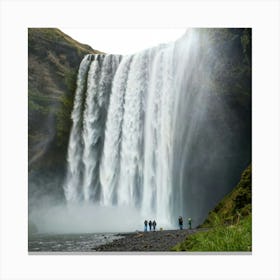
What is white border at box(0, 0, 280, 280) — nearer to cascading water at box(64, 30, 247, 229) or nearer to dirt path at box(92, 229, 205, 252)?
dirt path at box(92, 229, 205, 252)

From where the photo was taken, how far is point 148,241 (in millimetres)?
9086

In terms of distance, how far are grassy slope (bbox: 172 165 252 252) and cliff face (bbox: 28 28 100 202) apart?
360 cm

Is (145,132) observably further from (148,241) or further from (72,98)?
(148,241)

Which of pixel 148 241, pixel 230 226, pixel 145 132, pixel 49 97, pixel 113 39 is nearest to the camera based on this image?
pixel 230 226

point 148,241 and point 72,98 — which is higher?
point 72,98

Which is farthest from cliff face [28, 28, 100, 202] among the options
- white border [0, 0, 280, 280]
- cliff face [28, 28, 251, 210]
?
white border [0, 0, 280, 280]

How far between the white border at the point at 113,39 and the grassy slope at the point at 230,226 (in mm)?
219

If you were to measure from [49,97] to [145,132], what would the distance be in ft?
7.87

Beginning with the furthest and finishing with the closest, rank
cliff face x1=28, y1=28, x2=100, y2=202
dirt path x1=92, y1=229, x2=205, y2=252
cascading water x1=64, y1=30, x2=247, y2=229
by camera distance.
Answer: cascading water x1=64, y1=30, x2=247, y2=229 → cliff face x1=28, y1=28, x2=100, y2=202 → dirt path x1=92, y1=229, x2=205, y2=252

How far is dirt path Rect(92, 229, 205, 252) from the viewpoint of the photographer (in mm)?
8852

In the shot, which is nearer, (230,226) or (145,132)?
(230,226)

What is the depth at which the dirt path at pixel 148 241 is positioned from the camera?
8.85m

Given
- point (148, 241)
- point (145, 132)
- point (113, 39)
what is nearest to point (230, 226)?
point (148, 241)

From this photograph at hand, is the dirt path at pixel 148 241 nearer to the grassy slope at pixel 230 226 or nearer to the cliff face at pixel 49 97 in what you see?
the grassy slope at pixel 230 226
